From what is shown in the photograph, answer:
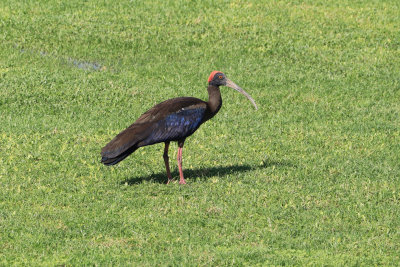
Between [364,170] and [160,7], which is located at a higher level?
[160,7]

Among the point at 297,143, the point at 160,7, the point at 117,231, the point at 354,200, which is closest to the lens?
the point at 117,231

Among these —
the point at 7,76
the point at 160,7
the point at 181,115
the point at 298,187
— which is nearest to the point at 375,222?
the point at 298,187

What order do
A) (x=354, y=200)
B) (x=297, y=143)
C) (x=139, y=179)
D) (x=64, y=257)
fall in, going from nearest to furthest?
(x=64, y=257) < (x=354, y=200) < (x=139, y=179) < (x=297, y=143)

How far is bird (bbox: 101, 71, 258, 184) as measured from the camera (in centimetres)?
1033

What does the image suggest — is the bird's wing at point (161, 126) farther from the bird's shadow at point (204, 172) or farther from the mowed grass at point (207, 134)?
the bird's shadow at point (204, 172)

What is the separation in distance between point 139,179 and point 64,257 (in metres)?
3.14

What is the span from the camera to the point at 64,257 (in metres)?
8.30

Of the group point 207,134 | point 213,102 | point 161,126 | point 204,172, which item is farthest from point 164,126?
point 207,134

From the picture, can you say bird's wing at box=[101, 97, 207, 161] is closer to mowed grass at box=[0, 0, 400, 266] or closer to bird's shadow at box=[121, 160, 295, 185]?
mowed grass at box=[0, 0, 400, 266]

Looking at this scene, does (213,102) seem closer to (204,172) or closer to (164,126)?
(164,126)

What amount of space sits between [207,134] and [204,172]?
213 centimetres

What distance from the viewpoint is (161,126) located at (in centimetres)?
1076

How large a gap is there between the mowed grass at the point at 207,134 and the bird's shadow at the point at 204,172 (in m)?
0.05

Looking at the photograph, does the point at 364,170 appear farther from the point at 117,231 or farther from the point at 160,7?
the point at 160,7
